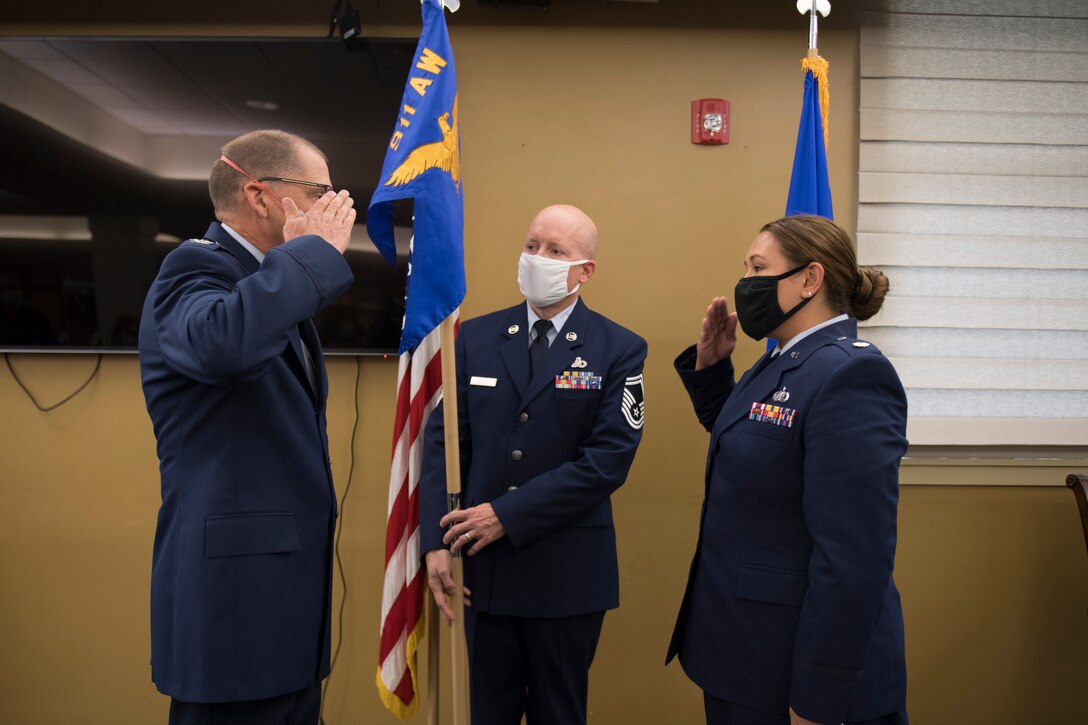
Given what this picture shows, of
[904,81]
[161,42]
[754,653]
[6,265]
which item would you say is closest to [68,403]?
[6,265]

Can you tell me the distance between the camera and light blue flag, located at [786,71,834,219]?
95.0 inches

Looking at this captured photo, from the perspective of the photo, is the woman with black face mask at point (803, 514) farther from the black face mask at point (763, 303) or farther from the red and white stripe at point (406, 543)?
the red and white stripe at point (406, 543)

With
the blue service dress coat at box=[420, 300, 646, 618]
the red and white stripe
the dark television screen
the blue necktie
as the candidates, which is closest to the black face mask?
the blue service dress coat at box=[420, 300, 646, 618]

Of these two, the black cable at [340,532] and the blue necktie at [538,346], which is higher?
the blue necktie at [538,346]

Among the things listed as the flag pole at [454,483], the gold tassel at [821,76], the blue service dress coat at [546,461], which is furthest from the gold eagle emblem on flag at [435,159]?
the gold tassel at [821,76]

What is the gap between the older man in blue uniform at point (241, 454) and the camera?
138cm

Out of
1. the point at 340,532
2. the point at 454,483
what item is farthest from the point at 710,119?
the point at 340,532

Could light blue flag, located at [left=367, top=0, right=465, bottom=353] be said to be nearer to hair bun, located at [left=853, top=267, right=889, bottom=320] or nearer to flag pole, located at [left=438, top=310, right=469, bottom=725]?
flag pole, located at [left=438, top=310, right=469, bottom=725]

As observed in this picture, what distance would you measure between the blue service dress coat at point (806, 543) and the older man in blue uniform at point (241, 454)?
773 millimetres

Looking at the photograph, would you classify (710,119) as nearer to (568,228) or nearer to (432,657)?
(568,228)

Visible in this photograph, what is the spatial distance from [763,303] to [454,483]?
2.68ft

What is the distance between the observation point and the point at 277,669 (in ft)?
4.86

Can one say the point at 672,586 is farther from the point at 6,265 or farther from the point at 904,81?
the point at 6,265

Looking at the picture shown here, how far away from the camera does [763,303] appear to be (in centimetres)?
168
